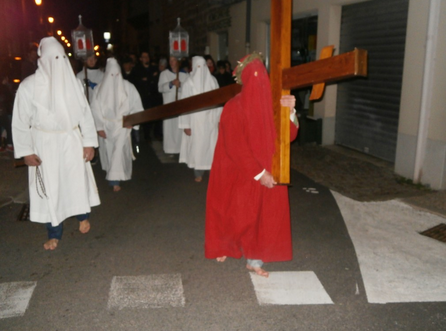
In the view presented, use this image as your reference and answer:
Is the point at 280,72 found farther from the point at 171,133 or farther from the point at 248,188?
the point at 171,133

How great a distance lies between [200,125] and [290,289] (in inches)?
167

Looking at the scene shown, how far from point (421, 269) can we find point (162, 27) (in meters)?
25.0

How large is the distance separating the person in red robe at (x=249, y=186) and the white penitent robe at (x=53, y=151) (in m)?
1.58

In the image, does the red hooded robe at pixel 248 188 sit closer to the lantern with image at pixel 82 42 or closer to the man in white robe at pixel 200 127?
the man in white robe at pixel 200 127

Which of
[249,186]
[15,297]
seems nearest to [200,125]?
[249,186]

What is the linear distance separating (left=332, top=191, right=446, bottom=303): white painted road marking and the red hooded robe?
35.9 inches

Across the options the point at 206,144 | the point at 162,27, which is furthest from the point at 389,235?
the point at 162,27

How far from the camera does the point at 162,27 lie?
88.1 ft

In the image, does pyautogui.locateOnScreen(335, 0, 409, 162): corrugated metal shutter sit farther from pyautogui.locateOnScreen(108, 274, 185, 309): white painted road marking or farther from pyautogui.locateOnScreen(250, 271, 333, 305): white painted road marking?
pyautogui.locateOnScreen(108, 274, 185, 309): white painted road marking

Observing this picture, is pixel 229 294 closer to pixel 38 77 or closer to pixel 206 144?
pixel 38 77

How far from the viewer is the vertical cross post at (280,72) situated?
3059 mm

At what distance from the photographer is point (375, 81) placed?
9.12 meters

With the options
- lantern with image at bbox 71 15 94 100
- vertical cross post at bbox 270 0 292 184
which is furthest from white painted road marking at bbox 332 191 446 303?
lantern with image at bbox 71 15 94 100

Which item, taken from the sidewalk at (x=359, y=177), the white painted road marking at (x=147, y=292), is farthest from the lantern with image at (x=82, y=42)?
the white painted road marking at (x=147, y=292)
